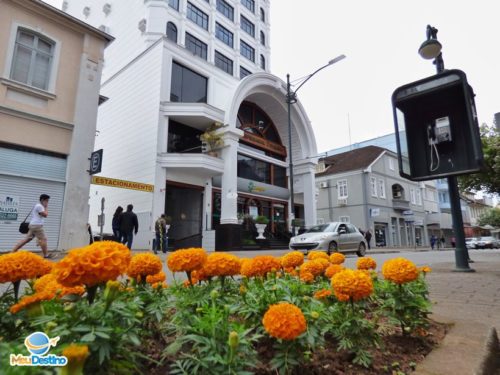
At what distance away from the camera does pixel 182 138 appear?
18.7 metres

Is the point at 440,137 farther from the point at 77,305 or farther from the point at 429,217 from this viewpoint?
the point at 429,217

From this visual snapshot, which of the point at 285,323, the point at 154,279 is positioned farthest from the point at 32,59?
the point at 285,323

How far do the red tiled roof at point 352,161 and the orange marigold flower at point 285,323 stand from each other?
1323 inches

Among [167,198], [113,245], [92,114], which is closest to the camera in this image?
[113,245]

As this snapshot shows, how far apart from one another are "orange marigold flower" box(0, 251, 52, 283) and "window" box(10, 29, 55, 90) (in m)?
12.0

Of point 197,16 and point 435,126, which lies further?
point 197,16

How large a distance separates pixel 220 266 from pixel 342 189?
112ft

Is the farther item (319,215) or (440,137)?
(319,215)

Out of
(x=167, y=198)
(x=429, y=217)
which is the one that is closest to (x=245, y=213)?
(x=167, y=198)

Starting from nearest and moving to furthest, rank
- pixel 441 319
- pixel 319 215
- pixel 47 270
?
pixel 47 270, pixel 441 319, pixel 319 215

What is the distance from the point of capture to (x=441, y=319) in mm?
2686

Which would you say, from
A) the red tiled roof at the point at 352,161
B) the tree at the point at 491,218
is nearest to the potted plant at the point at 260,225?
the red tiled roof at the point at 352,161

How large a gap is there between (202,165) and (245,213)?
6.44 metres

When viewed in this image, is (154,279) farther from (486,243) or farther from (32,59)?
(486,243)
